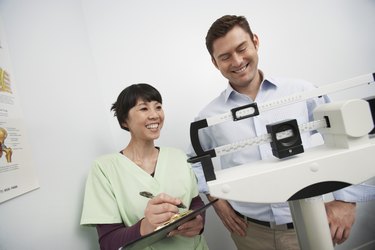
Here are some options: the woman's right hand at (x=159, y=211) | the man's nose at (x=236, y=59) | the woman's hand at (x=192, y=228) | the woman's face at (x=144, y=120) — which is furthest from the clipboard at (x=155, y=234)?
the man's nose at (x=236, y=59)

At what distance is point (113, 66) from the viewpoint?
1.49 meters

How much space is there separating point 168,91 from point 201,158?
1031 millimetres

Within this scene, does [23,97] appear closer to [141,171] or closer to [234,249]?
[141,171]

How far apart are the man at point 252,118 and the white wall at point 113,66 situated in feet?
1.57

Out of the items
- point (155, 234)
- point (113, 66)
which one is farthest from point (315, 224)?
point (113, 66)

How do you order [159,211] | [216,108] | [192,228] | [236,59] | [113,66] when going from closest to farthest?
[159,211], [192,228], [236,59], [216,108], [113,66]

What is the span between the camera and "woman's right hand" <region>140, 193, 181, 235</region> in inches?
30.0

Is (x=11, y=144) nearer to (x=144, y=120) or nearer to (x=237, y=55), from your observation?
(x=144, y=120)

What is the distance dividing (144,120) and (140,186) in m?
0.30

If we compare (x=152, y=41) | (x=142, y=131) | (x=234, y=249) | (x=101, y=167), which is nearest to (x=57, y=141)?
(x=101, y=167)

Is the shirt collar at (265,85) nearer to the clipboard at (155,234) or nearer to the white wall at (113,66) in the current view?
the white wall at (113,66)

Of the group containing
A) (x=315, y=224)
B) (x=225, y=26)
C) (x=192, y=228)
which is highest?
(x=225, y=26)

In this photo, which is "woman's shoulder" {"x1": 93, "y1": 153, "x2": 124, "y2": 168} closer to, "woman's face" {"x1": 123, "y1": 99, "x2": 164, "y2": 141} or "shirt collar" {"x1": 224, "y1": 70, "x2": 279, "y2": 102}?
"woman's face" {"x1": 123, "y1": 99, "x2": 164, "y2": 141}

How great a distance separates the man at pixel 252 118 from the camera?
3.43 ft
